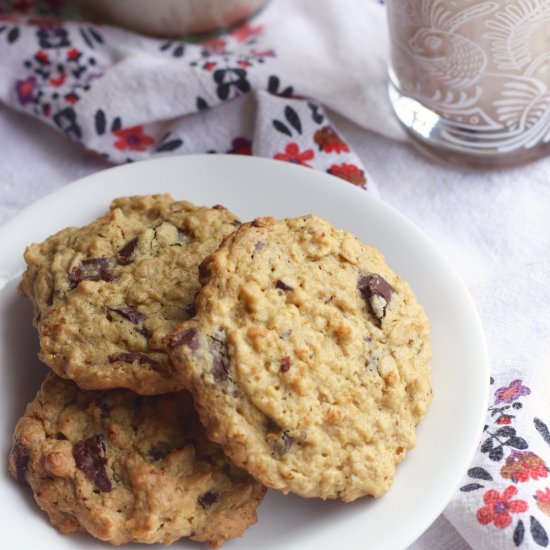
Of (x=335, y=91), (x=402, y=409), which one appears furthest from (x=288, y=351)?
(x=335, y=91)

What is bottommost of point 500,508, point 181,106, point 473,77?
point 500,508

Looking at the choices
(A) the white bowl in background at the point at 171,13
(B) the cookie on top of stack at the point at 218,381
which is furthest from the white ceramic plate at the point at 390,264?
(A) the white bowl in background at the point at 171,13

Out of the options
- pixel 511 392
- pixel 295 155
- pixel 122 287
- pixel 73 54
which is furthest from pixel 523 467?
pixel 73 54

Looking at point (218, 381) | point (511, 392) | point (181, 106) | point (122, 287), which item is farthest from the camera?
point (181, 106)

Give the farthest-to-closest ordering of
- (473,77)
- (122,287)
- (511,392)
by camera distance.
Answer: (473,77), (511,392), (122,287)

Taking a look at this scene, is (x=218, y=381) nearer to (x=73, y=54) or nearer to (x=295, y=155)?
(x=295, y=155)
